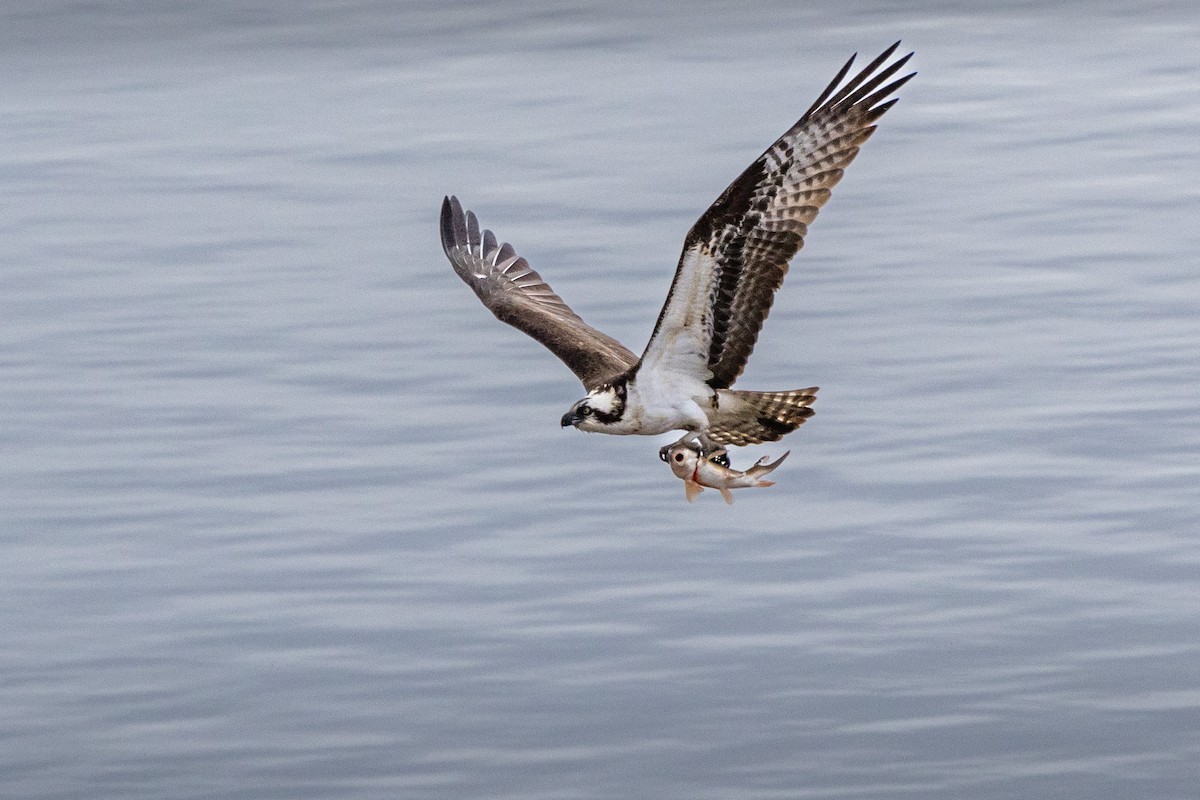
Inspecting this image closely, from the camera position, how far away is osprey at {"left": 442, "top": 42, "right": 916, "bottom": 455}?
12977 mm

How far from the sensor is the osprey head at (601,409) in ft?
45.6

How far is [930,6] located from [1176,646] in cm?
2470

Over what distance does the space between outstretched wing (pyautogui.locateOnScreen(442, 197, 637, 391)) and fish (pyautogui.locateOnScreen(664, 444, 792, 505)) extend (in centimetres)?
71

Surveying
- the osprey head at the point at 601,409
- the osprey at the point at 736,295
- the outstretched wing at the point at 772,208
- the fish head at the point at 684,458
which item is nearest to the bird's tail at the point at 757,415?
the osprey at the point at 736,295

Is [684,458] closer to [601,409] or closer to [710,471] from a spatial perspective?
[710,471]

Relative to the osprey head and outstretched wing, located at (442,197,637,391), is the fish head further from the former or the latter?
outstretched wing, located at (442,197,637,391)

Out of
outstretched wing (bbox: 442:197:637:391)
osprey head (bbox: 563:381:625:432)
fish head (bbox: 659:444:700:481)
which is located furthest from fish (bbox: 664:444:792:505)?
outstretched wing (bbox: 442:197:637:391)

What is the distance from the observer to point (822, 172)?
42.8ft

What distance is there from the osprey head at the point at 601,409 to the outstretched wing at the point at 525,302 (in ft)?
1.47

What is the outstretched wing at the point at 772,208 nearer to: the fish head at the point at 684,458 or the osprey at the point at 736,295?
the osprey at the point at 736,295

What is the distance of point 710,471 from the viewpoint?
1389 centimetres

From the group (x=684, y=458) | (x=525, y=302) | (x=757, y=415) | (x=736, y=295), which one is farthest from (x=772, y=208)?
(x=525, y=302)

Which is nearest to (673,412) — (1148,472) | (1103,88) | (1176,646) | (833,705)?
(833,705)

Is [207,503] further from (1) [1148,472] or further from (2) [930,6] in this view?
(2) [930,6]
